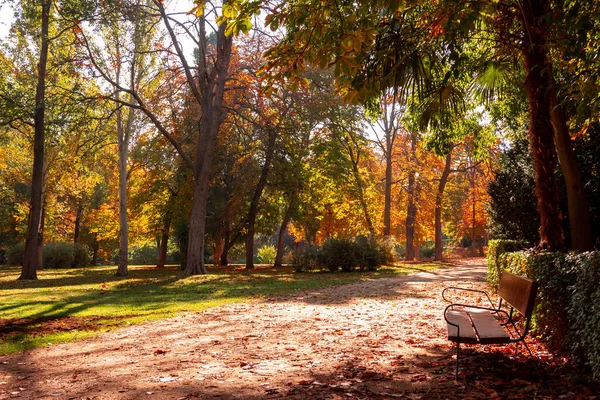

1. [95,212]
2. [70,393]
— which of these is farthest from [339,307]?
[95,212]

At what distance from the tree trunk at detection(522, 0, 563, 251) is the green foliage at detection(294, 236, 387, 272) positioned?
619 inches

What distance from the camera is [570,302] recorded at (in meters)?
5.12

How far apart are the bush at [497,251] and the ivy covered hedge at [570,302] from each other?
450 cm

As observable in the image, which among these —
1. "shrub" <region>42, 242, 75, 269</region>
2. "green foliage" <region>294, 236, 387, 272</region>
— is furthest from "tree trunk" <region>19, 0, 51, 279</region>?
"shrub" <region>42, 242, 75, 269</region>

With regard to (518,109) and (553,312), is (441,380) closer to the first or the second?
(553,312)

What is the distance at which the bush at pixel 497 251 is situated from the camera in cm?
1146

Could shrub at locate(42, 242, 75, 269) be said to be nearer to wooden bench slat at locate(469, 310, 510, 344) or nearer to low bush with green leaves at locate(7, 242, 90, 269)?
low bush with green leaves at locate(7, 242, 90, 269)

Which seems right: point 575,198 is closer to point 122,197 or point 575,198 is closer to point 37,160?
point 37,160

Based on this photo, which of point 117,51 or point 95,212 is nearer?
point 117,51

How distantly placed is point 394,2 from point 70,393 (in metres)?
4.99

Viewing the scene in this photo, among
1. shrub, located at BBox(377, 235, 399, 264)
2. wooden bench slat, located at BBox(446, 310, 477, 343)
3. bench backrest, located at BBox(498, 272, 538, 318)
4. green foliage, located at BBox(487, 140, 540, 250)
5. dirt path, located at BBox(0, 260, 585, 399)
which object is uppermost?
green foliage, located at BBox(487, 140, 540, 250)

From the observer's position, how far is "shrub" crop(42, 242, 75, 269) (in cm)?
3319

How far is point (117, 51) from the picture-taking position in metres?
21.5

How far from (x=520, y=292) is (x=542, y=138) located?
3.46 meters
